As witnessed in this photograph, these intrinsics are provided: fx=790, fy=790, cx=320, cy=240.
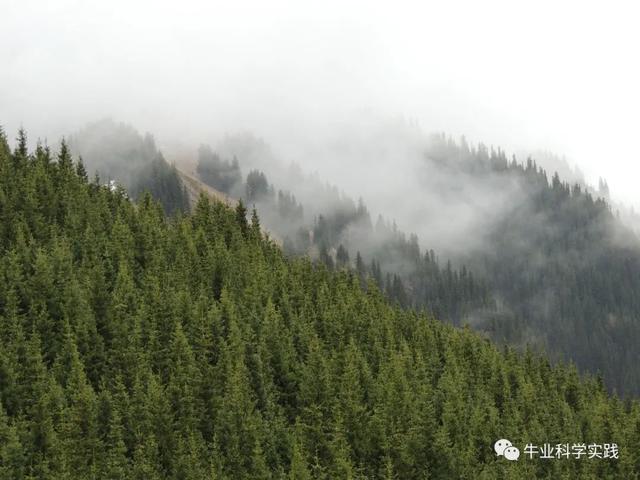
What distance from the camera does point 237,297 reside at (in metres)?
104

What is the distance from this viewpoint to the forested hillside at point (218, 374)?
61.1 m

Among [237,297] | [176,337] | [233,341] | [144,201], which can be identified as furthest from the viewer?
[144,201]

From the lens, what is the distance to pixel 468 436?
265ft

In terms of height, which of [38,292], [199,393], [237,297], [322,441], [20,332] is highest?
[237,297]

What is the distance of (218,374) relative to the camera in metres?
73.4

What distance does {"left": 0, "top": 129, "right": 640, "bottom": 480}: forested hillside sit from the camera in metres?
61.1

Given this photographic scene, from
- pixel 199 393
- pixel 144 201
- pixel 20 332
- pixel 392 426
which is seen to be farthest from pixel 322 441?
pixel 144 201

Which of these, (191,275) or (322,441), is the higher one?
(191,275)

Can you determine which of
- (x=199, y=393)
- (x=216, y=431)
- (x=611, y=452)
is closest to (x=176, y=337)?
(x=199, y=393)

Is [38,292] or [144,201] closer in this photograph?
[38,292]

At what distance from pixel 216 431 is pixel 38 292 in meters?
26.7

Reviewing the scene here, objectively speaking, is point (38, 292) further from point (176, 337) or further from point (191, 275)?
point (191, 275)

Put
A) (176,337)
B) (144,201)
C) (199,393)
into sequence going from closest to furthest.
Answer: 1. (199,393)
2. (176,337)
3. (144,201)

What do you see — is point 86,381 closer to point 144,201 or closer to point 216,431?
point 216,431
